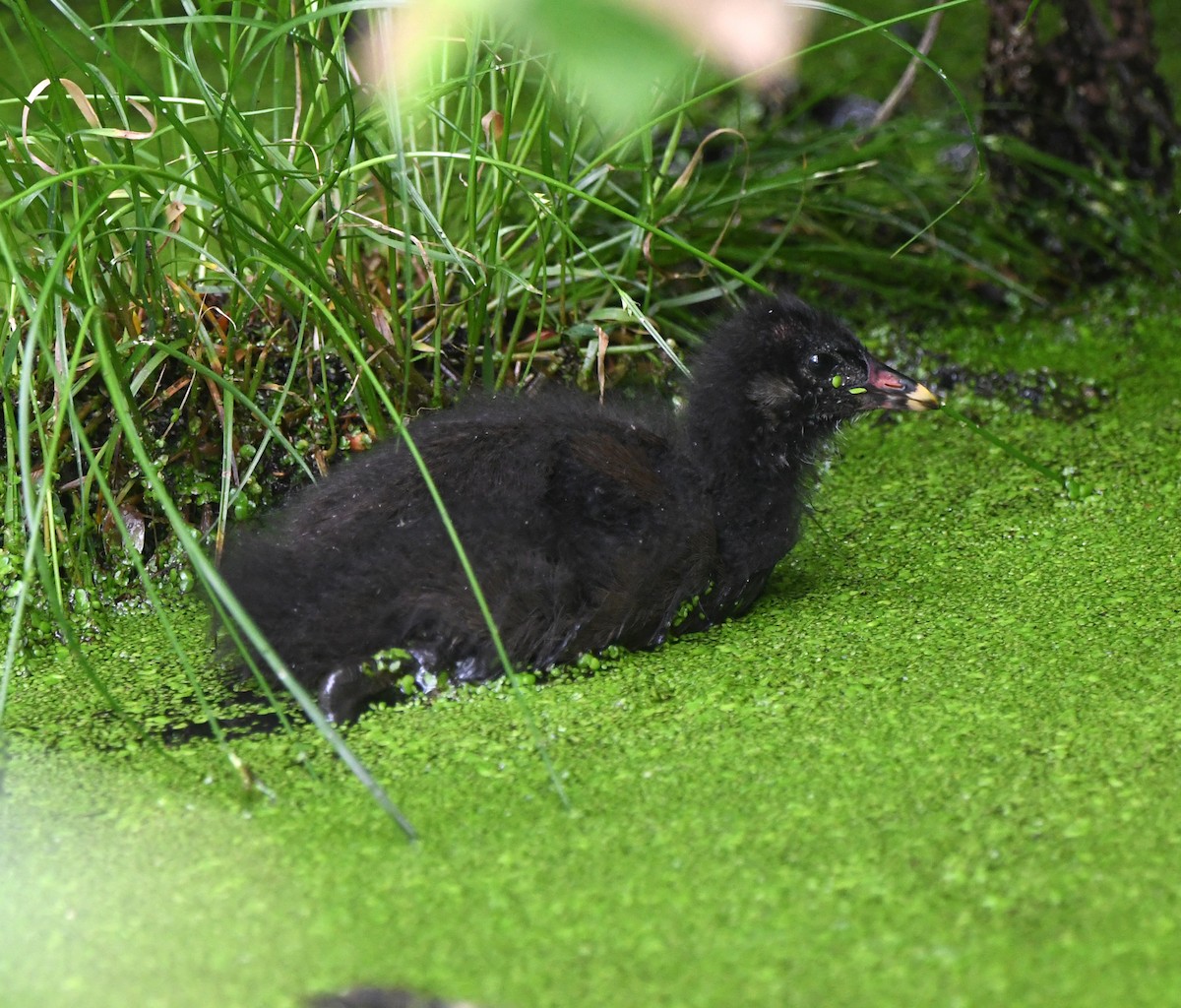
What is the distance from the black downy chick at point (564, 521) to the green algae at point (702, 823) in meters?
0.09

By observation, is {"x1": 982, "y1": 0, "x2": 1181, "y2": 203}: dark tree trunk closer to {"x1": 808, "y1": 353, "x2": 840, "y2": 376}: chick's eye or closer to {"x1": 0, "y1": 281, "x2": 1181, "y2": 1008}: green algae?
{"x1": 808, "y1": 353, "x2": 840, "y2": 376}: chick's eye

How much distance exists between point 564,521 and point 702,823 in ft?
2.25

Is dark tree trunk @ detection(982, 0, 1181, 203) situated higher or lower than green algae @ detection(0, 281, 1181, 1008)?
higher

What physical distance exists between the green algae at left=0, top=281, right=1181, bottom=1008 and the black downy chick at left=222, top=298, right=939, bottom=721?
93 millimetres

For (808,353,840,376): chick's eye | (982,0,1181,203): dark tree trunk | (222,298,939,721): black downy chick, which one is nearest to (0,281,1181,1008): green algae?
(222,298,939,721): black downy chick

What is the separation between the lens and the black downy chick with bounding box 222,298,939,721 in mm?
2189

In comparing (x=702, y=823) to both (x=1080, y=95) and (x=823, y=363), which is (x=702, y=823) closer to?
(x=823, y=363)

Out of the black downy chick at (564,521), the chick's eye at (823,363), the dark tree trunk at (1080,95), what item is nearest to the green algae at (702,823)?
the black downy chick at (564,521)

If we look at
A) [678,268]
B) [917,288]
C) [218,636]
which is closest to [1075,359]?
[917,288]

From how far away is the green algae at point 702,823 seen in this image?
1485mm

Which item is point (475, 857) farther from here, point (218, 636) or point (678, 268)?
point (678, 268)

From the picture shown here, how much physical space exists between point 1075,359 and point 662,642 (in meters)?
1.72

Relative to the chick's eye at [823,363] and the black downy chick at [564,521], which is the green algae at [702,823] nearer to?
the black downy chick at [564,521]

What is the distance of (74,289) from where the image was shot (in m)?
2.60
